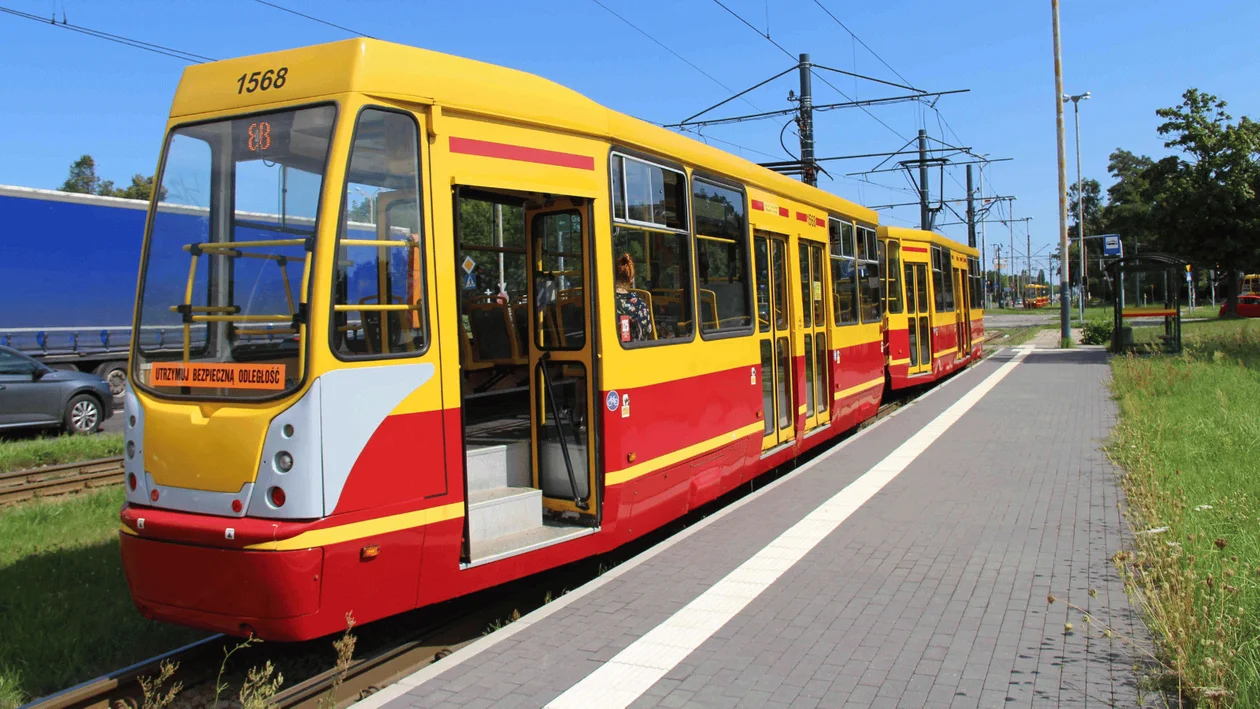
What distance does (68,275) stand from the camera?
20.2 m

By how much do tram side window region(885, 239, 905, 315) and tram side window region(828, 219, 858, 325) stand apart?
4118 millimetres

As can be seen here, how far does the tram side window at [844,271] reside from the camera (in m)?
12.5

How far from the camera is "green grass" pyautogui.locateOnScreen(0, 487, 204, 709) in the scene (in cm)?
566

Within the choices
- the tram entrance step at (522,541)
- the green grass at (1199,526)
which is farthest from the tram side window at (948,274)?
the tram entrance step at (522,541)

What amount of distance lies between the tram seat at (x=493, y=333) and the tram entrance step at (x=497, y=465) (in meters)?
1.61

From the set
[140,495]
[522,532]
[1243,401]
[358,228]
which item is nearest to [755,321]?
[522,532]

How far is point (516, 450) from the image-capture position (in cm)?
657

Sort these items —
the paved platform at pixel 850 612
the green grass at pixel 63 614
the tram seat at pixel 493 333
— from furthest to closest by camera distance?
the tram seat at pixel 493 333
the green grass at pixel 63 614
the paved platform at pixel 850 612

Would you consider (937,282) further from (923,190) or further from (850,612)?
(850,612)

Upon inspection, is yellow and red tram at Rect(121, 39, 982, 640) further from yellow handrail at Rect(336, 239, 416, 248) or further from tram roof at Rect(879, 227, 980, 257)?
tram roof at Rect(879, 227, 980, 257)

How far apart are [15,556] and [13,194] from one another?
1378 centimetres

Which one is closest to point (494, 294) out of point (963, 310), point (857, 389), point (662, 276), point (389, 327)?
point (662, 276)

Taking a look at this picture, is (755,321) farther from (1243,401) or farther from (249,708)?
(1243,401)

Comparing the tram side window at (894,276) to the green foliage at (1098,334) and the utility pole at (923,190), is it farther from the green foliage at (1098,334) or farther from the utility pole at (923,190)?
the green foliage at (1098,334)
